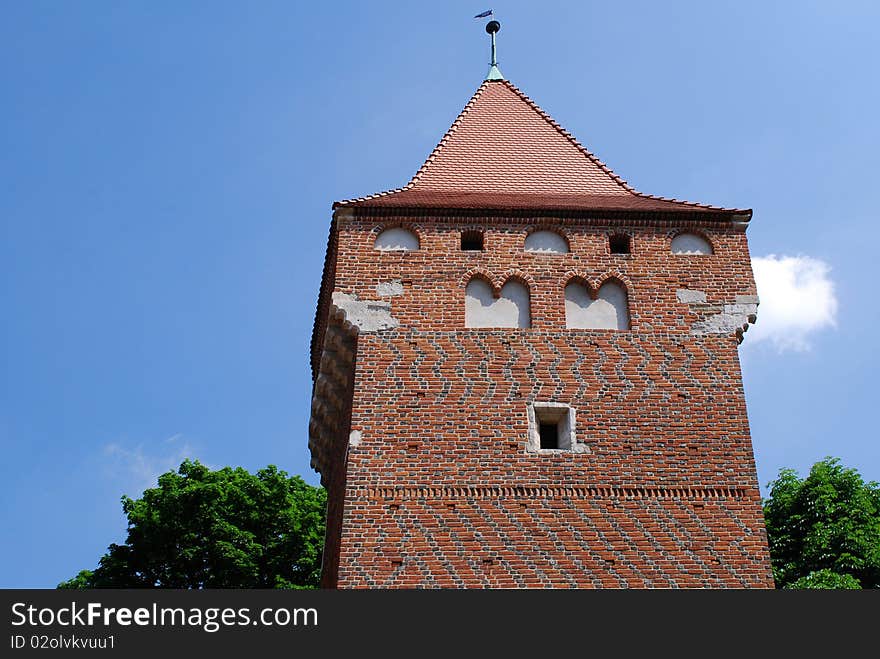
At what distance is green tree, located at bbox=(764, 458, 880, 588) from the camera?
17844mm

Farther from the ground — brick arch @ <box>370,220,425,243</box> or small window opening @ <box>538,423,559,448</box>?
brick arch @ <box>370,220,425,243</box>

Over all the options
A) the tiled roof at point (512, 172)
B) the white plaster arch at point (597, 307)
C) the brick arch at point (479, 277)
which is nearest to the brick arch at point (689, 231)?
the tiled roof at point (512, 172)

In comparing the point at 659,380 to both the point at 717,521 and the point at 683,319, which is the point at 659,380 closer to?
the point at 683,319

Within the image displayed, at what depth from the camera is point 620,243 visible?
43.5 ft

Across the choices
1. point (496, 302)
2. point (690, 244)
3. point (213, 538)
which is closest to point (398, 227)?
point (496, 302)

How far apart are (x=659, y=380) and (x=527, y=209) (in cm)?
265

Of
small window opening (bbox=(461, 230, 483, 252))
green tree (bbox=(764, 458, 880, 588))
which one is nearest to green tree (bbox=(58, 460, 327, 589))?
green tree (bbox=(764, 458, 880, 588))

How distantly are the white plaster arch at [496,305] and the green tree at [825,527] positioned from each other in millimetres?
7467

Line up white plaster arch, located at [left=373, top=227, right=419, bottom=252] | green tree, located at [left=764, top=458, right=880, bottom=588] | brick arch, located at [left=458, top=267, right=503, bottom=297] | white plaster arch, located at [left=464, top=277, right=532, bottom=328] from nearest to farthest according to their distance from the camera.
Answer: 1. white plaster arch, located at [left=464, top=277, right=532, bottom=328]
2. brick arch, located at [left=458, top=267, right=503, bottom=297]
3. white plaster arch, located at [left=373, top=227, right=419, bottom=252]
4. green tree, located at [left=764, top=458, right=880, bottom=588]

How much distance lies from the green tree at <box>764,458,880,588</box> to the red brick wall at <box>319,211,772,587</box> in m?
6.54

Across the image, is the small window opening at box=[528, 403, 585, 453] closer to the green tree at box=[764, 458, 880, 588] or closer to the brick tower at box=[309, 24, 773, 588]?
the brick tower at box=[309, 24, 773, 588]

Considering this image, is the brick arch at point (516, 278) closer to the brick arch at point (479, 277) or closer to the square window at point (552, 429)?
the brick arch at point (479, 277)

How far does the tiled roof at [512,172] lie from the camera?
1341 centimetres

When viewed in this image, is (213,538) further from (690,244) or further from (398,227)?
(690,244)
